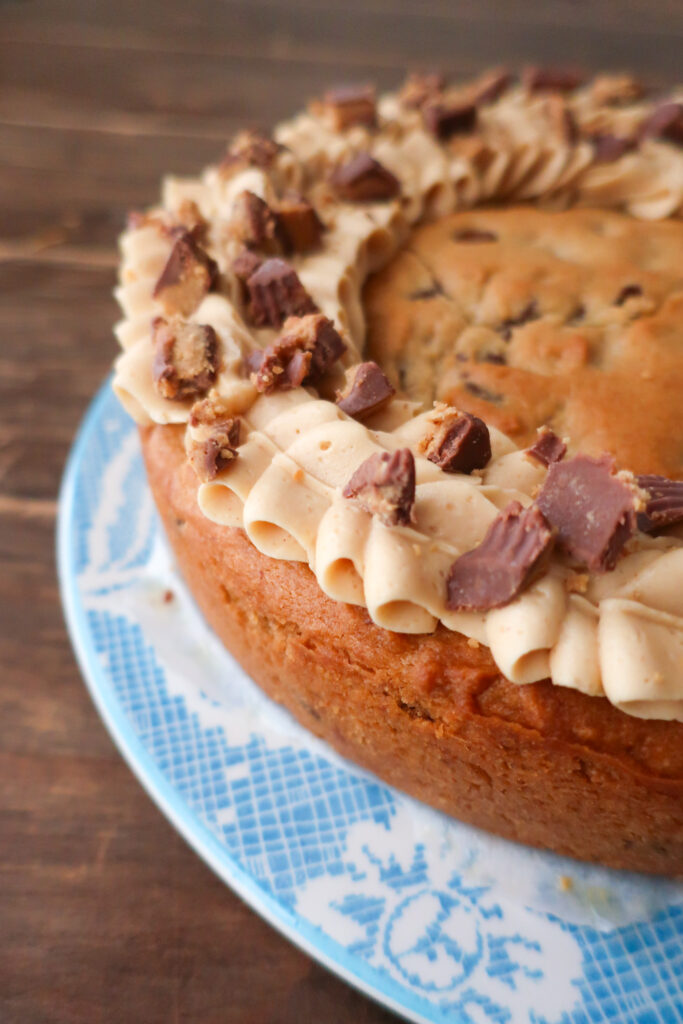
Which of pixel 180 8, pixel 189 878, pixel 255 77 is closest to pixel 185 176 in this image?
pixel 255 77

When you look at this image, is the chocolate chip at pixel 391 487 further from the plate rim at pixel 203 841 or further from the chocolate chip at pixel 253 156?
the chocolate chip at pixel 253 156

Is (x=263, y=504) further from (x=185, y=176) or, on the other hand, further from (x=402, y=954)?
(x=185, y=176)

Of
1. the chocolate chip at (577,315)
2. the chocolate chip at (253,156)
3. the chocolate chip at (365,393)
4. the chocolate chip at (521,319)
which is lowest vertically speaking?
the chocolate chip at (365,393)

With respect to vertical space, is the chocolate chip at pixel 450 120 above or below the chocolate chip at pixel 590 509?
above

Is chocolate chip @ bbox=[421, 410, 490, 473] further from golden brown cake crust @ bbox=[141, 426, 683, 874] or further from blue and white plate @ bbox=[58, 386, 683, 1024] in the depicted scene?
blue and white plate @ bbox=[58, 386, 683, 1024]

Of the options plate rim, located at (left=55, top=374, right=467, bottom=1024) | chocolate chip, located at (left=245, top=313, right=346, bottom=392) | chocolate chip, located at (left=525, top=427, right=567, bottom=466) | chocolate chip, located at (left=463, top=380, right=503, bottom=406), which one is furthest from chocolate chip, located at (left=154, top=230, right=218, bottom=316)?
chocolate chip, located at (left=525, top=427, right=567, bottom=466)

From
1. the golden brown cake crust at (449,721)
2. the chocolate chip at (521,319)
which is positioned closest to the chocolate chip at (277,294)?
the golden brown cake crust at (449,721)
